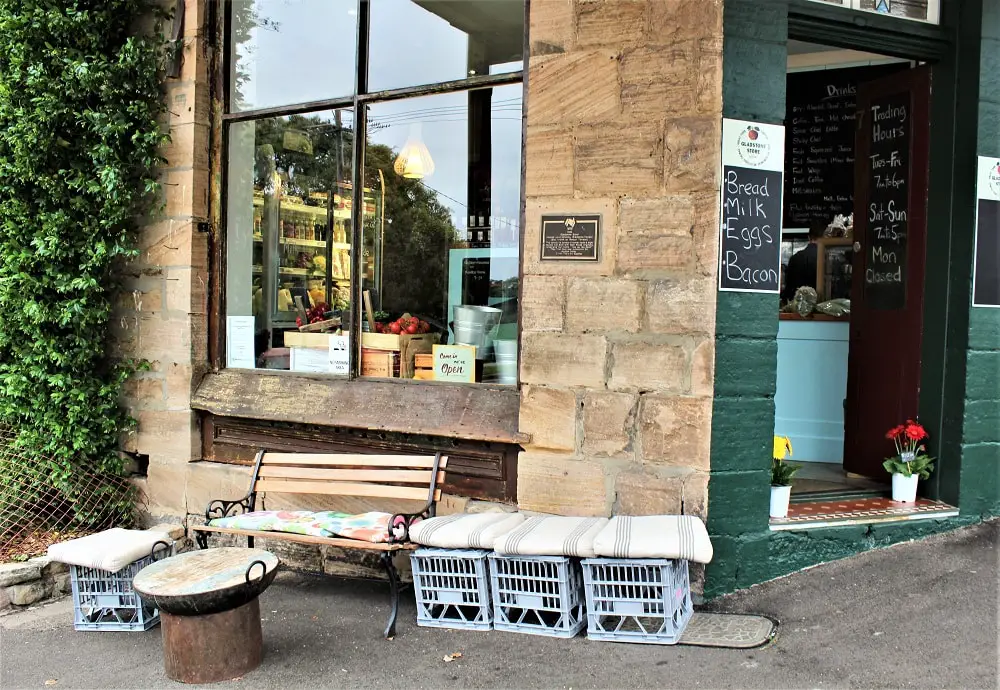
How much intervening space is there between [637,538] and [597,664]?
0.58 metres

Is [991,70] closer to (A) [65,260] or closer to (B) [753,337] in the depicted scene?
(B) [753,337]

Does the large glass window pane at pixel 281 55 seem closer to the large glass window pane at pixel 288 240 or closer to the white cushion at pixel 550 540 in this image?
the large glass window pane at pixel 288 240

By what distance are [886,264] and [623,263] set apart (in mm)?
2055

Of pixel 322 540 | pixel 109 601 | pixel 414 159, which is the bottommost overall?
pixel 109 601

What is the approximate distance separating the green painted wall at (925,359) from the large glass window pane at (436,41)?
162 cm

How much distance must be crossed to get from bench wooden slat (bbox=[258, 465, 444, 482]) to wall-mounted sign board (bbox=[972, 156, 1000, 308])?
10.8 ft

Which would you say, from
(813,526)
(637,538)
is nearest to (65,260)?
(637,538)

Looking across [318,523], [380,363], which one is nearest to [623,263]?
[380,363]

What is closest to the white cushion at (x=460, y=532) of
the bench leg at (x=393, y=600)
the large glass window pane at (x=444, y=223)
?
the bench leg at (x=393, y=600)

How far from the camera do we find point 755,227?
4531mm

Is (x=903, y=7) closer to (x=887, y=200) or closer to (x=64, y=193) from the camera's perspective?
(x=887, y=200)

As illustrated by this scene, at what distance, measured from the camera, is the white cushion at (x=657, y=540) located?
382 cm

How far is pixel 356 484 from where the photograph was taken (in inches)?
196

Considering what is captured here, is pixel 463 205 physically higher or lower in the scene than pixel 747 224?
higher
